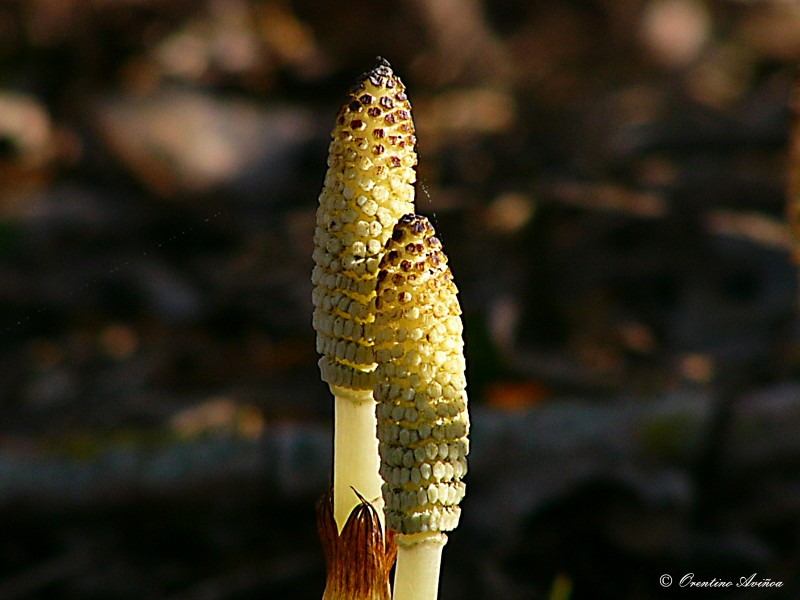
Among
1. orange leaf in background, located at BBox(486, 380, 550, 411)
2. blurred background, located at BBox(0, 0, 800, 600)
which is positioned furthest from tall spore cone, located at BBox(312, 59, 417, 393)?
orange leaf in background, located at BBox(486, 380, 550, 411)

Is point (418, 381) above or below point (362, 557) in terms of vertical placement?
above

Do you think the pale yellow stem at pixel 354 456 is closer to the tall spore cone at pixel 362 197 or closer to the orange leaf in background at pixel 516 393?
the tall spore cone at pixel 362 197

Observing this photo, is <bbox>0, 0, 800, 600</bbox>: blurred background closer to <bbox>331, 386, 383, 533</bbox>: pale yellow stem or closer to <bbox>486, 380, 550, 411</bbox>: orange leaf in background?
<bbox>486, 380, 550, 411</bbox>: orange leaf in background

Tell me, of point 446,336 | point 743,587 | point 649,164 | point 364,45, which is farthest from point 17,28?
point 446,336

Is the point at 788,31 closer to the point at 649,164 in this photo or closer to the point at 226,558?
the point at 649,164

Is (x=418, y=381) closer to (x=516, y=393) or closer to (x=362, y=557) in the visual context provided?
(x=362, y=557)

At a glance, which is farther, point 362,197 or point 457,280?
point 457,280

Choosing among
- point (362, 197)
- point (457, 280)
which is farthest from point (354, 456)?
point (457, 280)
